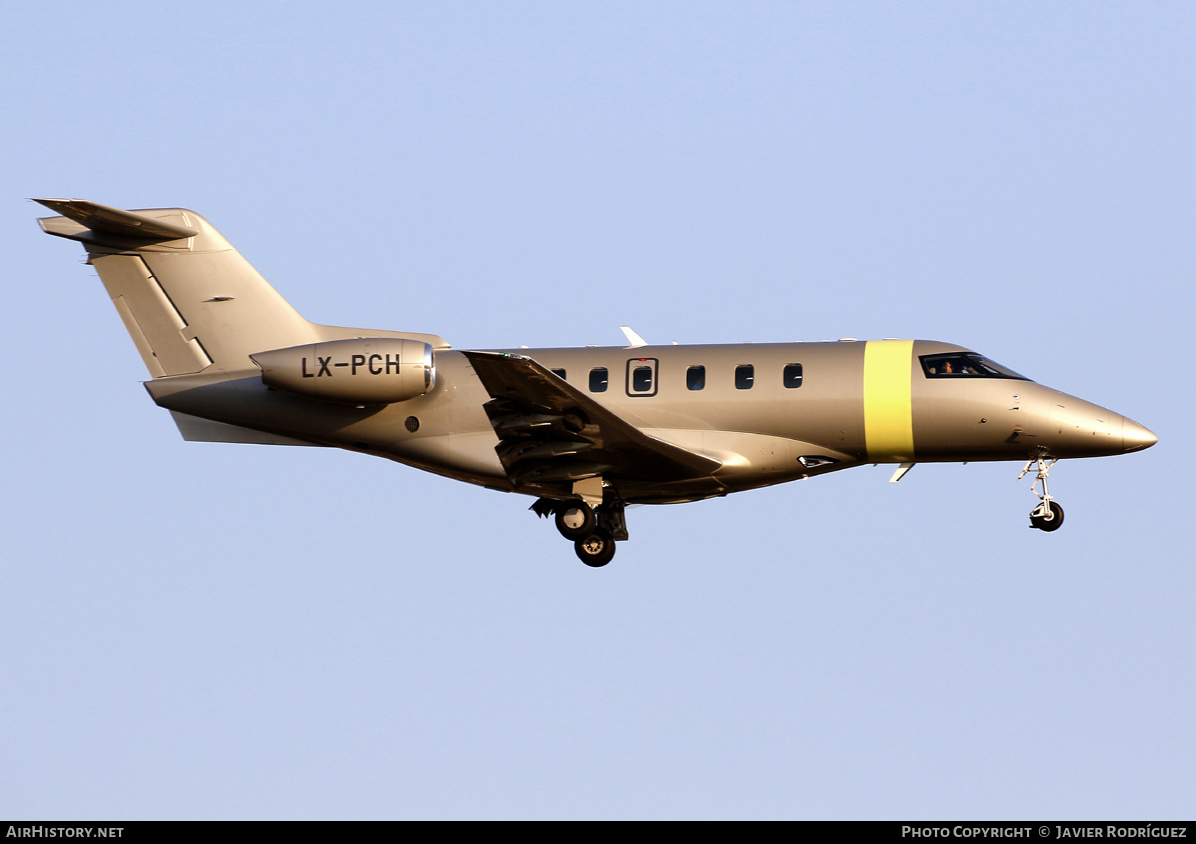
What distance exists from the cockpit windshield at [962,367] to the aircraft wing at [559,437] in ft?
11.5

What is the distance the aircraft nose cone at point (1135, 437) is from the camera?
2247 cm

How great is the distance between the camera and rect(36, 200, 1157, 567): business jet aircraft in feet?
73.5

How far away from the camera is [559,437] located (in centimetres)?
2216

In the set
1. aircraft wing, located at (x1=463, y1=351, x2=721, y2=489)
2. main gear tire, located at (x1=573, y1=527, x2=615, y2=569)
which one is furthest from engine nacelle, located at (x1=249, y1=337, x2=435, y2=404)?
Answer: main gear tire, located at (x1=573, y1=527, x2=615, y2=569)

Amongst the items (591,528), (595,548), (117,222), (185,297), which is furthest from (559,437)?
(117,222)

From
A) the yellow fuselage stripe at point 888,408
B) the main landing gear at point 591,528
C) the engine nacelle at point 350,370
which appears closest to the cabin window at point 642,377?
the main landing gear at point 591,528

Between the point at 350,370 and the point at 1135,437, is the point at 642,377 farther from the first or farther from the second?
the point at 1135,437

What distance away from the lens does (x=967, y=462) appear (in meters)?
23.0

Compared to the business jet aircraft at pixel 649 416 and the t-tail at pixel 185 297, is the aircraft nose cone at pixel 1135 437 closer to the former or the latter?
the business jet aircraft at pixel 649 416

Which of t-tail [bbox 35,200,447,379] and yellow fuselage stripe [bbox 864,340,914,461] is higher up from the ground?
t-tail [bbox 35,200,447,379]

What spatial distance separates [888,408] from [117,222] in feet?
40.2

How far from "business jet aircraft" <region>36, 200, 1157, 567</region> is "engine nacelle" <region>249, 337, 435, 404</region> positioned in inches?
0.8

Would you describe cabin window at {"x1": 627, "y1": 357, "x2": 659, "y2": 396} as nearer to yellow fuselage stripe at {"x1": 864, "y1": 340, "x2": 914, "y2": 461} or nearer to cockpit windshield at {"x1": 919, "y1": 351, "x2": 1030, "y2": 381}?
yellow fuselage stripe at {"x1": 864, "y1": 340, "x2": 914, "y2": 461}

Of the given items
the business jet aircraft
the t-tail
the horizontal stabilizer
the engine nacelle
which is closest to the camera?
the business jet aircraft
